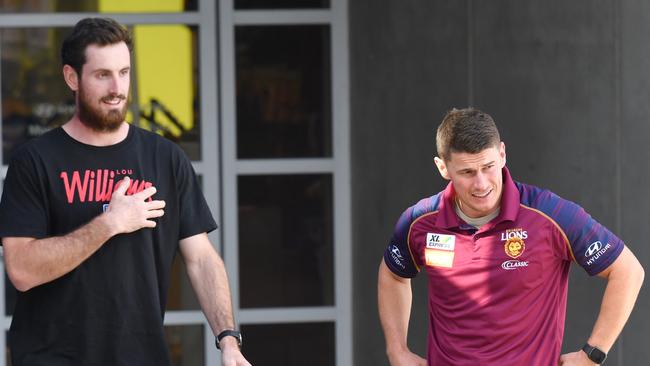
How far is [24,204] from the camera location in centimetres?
388

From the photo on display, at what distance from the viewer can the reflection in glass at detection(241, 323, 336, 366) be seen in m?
7.04

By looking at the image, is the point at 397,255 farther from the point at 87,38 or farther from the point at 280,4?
the point at 280,4

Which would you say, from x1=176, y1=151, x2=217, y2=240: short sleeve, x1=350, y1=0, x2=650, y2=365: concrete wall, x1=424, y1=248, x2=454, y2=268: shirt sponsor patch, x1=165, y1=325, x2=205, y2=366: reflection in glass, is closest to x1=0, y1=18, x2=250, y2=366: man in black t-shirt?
x1=176, y1=151, x2=217, y2=240: short sleeve

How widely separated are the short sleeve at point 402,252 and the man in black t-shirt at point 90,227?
2.57 ft

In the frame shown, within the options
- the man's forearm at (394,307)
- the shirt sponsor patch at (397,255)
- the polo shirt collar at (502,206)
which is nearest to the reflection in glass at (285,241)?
the man's forearm at (394,307)

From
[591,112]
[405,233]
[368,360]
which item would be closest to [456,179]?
[405,233]

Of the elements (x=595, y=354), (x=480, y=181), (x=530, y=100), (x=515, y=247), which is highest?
(x=530, y=100)

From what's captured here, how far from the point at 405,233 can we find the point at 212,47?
280 cm

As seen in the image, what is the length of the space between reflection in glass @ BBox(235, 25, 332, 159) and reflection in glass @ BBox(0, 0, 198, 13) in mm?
383

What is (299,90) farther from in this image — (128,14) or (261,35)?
(128,14)

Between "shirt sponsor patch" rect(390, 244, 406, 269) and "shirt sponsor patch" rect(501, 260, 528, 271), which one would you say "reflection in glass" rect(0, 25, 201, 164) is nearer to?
"shirt sponsor patch" rect(390, 244, 406, 269)

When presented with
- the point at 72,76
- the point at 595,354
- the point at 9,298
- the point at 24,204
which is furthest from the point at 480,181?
the point at 9,298

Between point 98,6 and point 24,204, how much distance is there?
10.9 feet

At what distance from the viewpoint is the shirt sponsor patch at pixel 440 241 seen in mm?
4262
